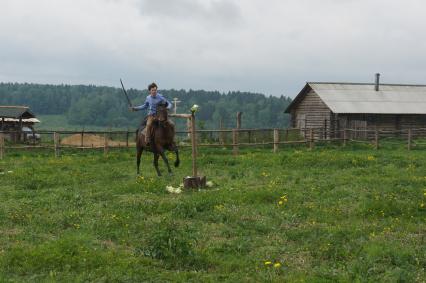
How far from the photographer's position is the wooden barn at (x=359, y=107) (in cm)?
3869

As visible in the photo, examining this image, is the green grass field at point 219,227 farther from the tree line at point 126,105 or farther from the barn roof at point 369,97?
the tree line at point 126,105

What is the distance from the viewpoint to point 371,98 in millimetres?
40969

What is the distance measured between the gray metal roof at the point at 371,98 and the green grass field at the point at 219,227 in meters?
22.5

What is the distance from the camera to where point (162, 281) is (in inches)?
273

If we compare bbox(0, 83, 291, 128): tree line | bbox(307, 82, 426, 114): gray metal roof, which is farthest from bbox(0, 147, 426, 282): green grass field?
bbox(0, 83, 291, 128): tree line

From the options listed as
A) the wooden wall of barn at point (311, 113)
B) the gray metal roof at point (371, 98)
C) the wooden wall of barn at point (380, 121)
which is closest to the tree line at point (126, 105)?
the wooden wall of barn at point (311, 113)

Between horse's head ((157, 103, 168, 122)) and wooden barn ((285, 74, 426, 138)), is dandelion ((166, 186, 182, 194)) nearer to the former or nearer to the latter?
horse's head ((157, 103, 168, 122))

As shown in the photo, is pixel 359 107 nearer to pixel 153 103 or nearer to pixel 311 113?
pixel 311 113

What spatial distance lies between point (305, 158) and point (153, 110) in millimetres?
6187

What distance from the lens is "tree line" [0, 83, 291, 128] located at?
409 ft

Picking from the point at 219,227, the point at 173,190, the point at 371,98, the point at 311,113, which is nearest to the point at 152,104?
the point at 173,190

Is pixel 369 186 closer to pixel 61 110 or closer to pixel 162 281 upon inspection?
pixel 162 281

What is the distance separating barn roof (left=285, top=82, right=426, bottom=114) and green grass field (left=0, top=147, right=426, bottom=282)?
22.6 meters

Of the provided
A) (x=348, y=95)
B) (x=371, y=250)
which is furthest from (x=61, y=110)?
(x=371, y=250)
